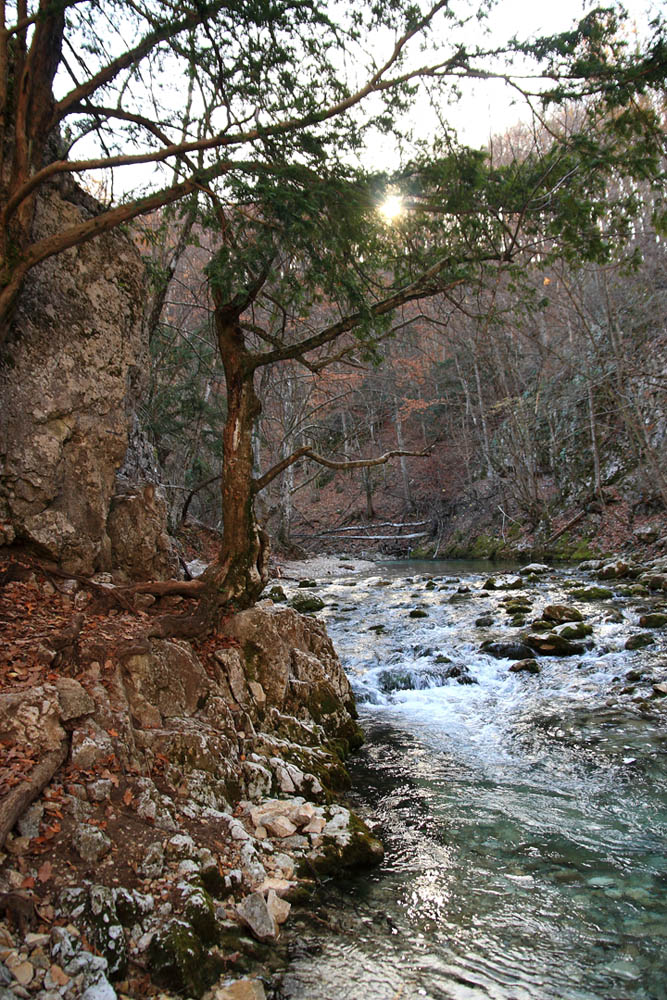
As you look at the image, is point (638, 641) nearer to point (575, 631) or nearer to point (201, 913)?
point (575, 631)

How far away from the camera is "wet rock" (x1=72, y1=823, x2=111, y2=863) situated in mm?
2973

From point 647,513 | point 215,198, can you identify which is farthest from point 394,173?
point 647,513

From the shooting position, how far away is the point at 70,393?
591 cm

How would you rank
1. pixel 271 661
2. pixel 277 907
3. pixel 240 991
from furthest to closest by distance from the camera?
1. pixel 271 661
2. pixel 277 907
3. pixel 240 991

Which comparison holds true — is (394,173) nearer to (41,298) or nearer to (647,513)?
(41,298)

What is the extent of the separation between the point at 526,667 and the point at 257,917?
641 centimetres

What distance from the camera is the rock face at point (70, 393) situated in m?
5.42

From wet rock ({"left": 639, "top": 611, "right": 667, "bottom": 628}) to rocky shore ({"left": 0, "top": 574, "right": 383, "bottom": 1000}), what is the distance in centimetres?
699

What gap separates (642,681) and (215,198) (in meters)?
7.46

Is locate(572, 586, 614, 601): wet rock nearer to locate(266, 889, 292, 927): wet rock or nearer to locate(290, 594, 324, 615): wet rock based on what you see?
locate(290, 594, 324, 615): wet rock

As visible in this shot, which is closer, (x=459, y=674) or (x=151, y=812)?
(x=151, y=812)

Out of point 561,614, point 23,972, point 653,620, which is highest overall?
point 23,972

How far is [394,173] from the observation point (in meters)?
6.06

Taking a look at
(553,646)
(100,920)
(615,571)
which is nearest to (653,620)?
(553,646)
